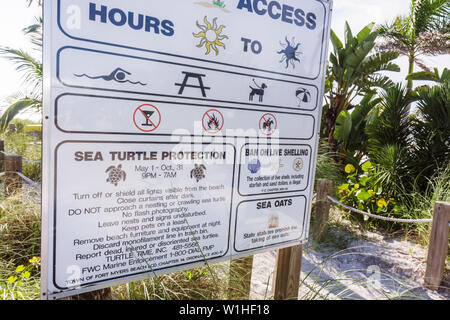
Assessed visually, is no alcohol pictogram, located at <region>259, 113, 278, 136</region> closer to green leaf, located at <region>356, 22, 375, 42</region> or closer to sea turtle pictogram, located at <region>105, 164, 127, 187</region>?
sea turtle pictogram, located at <region>105, 164, 127, 187</region>

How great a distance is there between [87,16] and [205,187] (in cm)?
96

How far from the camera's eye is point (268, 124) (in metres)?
1.98

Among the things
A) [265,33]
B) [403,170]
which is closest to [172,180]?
[265,33]

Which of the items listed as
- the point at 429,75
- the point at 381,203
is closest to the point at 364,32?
the point at 429,75

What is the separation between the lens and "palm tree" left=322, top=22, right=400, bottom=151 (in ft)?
25.7

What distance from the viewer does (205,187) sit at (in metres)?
1.78

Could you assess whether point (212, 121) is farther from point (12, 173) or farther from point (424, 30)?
point (424, 30)

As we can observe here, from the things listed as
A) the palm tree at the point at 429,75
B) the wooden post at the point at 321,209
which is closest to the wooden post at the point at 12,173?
the wooden post at the point at 321,209

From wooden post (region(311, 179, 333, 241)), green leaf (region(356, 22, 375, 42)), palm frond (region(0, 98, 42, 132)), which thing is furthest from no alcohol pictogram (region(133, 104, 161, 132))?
green leaf (region(356, 22, 375, 42))

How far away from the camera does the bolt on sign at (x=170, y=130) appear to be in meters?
1.38

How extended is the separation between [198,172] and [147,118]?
39cm

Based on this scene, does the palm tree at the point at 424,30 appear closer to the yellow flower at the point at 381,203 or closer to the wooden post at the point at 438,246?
the yellow flower at the point at 381,203

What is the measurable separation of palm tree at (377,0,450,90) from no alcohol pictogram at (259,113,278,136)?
6.12 m
